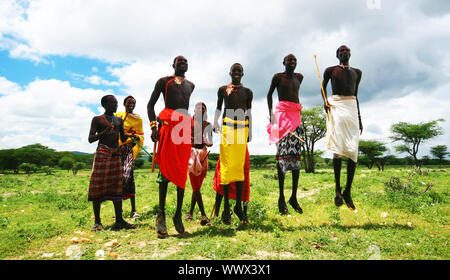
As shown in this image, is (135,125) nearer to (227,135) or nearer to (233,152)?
(227,135)

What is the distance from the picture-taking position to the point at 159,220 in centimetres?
429

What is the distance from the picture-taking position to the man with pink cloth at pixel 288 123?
207 inches

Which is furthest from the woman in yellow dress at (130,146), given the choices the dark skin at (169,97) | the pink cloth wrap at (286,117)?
the pink cloth wrap at (286,117)

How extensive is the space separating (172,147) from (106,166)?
165 cm

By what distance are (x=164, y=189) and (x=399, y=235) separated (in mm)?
4081

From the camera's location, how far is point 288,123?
527cm

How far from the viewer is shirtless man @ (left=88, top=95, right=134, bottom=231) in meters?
4.93

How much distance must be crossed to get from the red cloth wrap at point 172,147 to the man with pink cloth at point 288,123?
7.00 feet

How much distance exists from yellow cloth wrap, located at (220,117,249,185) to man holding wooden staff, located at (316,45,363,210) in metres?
1.93

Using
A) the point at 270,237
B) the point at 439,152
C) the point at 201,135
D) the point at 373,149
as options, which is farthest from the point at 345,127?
the point at 439,152

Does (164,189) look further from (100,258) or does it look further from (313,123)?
(313,123)

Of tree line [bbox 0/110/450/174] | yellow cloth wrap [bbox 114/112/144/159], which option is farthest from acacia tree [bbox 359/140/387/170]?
yellow cloth wrap [bbox 114/112/144/159]

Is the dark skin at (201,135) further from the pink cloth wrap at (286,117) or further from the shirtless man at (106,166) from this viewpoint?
the pink cloth wrap at (286,117)
